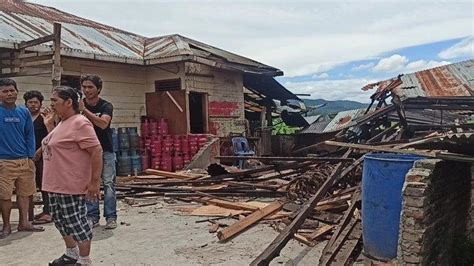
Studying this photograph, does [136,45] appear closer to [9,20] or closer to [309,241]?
[9,20]

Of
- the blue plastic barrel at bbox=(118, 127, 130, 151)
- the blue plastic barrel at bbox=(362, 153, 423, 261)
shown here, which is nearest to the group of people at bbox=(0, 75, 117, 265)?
the blue plastic barrel at bbox=(362, 153, 423, 261)

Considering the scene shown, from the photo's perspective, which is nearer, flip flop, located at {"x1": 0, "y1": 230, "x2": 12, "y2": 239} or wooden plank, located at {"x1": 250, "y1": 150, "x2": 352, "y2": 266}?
wooden plank, located at {"x1": 250, "y1": 150, "x2": 352, "y2": 266}

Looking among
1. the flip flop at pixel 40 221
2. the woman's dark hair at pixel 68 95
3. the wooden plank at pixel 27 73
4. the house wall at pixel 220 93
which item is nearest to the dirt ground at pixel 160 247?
the flip flop at pixel 40 221

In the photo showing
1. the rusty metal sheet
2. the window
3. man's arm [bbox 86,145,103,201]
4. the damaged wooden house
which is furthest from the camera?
the rusty metal sheet

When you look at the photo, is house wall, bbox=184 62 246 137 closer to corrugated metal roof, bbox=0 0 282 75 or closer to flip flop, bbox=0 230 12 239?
corrugated metal roof, bbox=0 0 282 75

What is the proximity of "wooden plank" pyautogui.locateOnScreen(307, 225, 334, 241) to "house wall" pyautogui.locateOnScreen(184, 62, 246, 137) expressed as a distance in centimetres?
866

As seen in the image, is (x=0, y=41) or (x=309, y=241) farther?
(x=0, y=41)

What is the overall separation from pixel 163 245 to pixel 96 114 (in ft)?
5.78

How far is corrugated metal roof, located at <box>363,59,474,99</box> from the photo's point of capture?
13766 mm

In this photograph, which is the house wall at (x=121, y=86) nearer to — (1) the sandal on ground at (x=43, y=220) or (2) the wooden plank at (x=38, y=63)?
(2) the wooden plank at (x=38, y=63)

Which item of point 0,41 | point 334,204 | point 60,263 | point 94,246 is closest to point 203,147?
point 0,41

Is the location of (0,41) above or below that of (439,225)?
above

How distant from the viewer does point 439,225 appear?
427 cm

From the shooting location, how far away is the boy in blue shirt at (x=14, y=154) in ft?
17.4
